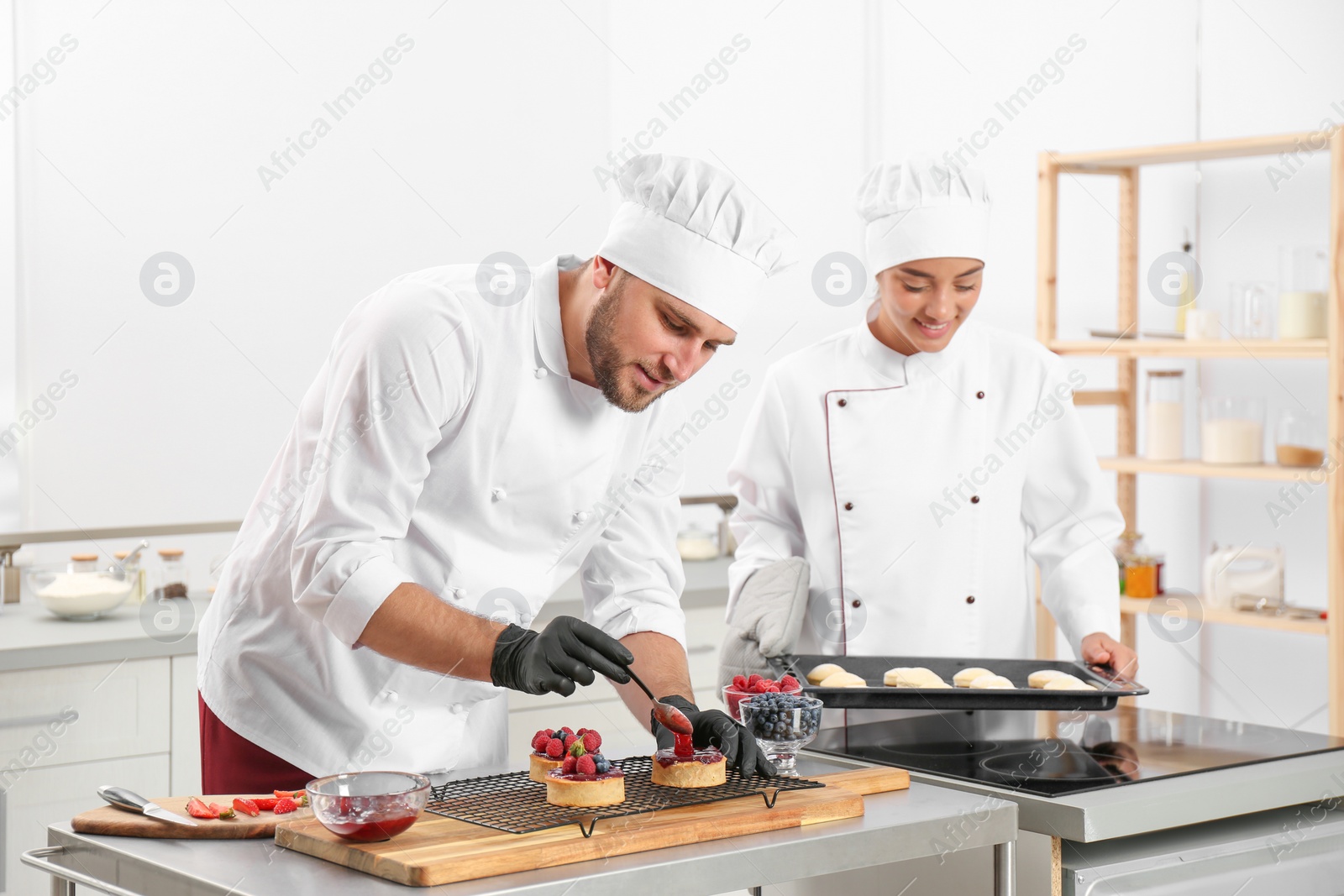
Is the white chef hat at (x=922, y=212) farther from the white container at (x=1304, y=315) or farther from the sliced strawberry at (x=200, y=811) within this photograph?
the sliced strawberry at (x=200, y=811)

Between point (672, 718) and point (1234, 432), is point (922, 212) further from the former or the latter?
point (1234, 432)

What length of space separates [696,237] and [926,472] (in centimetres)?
90

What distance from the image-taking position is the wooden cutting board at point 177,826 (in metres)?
1.37

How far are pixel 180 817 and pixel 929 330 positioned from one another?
4.90 feet

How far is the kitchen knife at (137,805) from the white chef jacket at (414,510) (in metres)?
0.27

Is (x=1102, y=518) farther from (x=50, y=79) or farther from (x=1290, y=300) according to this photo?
(x=50, y=79)

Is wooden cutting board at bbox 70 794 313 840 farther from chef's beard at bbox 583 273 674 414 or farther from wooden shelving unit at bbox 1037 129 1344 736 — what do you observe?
wooden shelving unit at bbox 1037 129 1344 736

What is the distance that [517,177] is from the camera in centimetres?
389

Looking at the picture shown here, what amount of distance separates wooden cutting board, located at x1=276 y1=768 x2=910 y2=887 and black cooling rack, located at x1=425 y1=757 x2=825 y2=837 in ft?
0.03

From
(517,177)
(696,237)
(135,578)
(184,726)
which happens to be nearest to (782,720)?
(696,237)

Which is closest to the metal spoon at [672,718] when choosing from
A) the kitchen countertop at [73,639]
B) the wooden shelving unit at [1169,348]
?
the kitchen countertop at [73,639]

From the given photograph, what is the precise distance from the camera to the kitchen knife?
1373 millimetres

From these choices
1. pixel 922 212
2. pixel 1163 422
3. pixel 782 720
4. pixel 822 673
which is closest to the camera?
pixel 782 720

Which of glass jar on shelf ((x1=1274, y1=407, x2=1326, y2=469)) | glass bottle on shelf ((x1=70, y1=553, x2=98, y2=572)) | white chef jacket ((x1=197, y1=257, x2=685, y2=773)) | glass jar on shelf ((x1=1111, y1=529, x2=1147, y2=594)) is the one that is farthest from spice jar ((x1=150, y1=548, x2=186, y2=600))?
glass jar on shelf ((x1=1274, y1=407, x2=1326, y2=469))
